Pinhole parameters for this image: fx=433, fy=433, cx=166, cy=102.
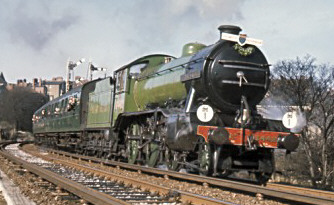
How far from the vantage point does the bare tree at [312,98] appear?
96.6 feet

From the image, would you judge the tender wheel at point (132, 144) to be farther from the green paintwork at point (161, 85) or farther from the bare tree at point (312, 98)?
the bare tree at point (312, 98)

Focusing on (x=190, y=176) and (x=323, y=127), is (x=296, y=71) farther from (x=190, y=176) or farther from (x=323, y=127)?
(x=190, y=176)

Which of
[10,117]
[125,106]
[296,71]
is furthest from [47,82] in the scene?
[125,106]

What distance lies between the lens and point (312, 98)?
32.0 meters

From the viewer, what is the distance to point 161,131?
11.7 metres

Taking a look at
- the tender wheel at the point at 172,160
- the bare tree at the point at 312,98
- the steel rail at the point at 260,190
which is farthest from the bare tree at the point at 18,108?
the steel rail at the point at 260,190

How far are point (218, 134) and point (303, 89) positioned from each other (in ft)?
81.2

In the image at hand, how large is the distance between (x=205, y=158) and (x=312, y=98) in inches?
956

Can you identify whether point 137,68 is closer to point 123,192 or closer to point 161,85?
point 161,85

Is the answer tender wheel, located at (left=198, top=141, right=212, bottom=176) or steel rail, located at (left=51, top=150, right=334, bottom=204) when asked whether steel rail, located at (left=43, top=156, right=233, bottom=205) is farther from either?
tender wheel, located at (left=198, top=141, right=212, bottom=176)

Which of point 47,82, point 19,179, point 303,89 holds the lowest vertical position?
point 19,179

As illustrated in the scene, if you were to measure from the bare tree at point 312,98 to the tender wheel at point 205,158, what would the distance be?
2016cm

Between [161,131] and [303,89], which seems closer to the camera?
[161,131]

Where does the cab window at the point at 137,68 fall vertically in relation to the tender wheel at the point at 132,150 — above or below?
above
